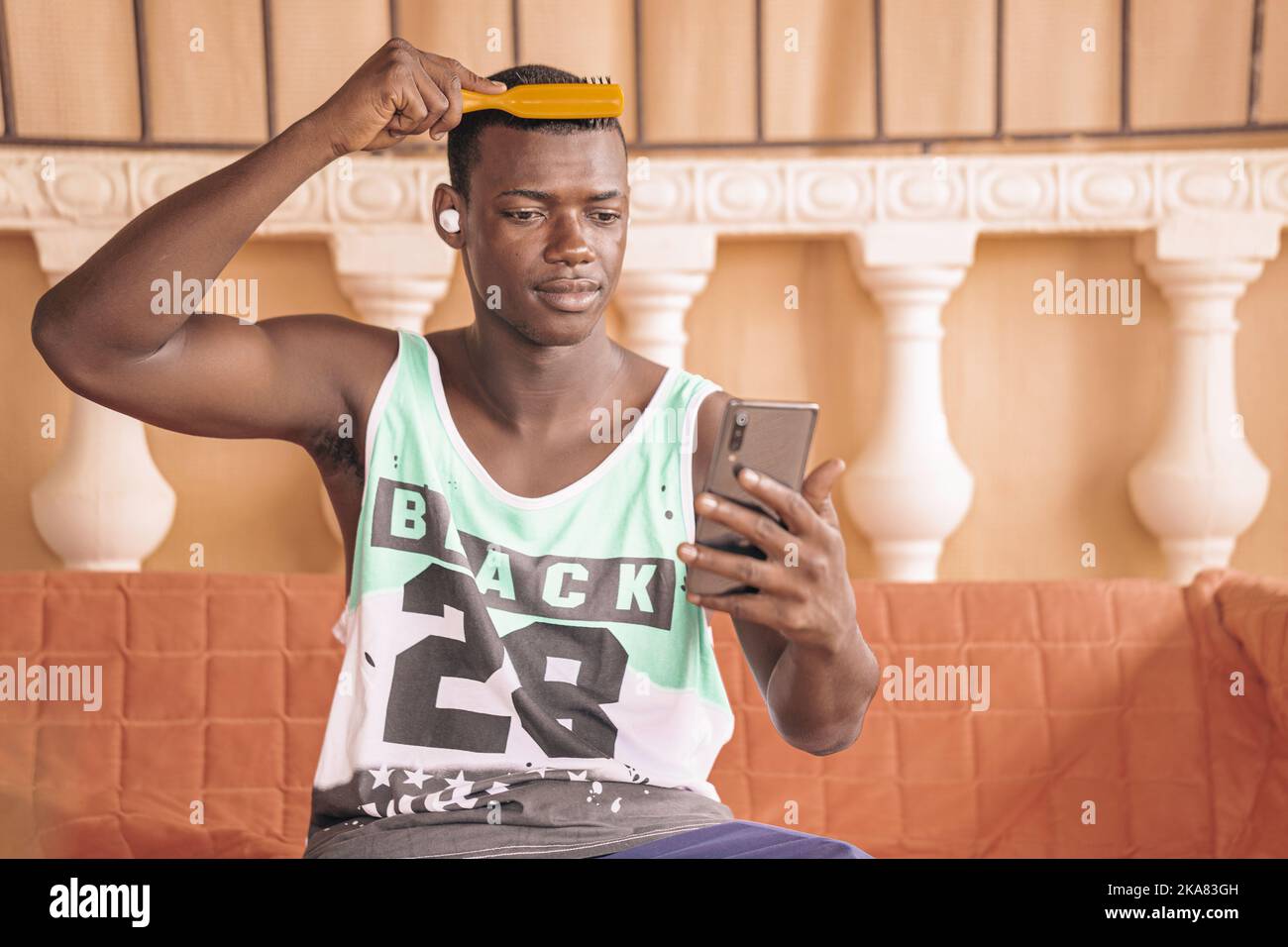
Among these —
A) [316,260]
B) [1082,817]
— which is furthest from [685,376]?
[316,260]

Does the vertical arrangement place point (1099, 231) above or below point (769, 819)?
above

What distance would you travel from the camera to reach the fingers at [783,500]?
3.06 feet

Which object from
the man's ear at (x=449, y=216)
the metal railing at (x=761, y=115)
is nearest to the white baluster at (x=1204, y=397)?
the metal railing at (x=761, y=115)

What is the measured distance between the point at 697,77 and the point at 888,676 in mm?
910

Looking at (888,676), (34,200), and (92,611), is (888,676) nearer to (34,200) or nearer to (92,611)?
(92,611)

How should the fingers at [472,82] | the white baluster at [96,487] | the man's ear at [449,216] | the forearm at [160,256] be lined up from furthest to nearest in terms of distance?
the white baluster at [96,487], the man's ear at [449,216], the fingers at [472,82], the forearm at [160,256]

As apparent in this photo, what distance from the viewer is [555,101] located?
45.4 inches

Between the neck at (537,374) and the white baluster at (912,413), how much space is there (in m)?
0.78

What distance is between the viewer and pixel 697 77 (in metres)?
1.96

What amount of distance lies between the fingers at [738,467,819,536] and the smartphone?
1 centimetres

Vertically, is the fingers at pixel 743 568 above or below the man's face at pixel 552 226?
below

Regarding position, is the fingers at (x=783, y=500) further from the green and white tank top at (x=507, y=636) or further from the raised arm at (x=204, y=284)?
the raised arm at (x=204, y=284)
